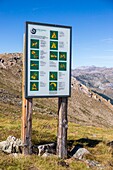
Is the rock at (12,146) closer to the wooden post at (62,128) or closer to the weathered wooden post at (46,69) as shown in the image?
the weathered wooden post at (46,69)

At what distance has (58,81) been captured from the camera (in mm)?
11625

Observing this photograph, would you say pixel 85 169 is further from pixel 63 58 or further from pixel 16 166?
pixel 63 58

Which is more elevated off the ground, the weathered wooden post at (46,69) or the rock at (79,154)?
the weathered wooden post at (46,69)

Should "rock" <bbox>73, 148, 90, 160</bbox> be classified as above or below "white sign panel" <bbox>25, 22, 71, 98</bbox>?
below

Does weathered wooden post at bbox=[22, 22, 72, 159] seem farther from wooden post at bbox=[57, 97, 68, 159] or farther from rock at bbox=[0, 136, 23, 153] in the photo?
rock at bbox=[0, 136, 23, 153]

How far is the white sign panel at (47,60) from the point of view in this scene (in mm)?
10914

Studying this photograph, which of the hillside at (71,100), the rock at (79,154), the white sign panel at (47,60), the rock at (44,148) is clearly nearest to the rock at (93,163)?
the rock at (79,154)

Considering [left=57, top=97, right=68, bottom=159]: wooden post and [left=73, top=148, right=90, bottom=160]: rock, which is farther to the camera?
[left=73, top=148, right=90, bottom=160]: rock

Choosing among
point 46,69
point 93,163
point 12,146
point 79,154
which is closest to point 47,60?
point 46,69

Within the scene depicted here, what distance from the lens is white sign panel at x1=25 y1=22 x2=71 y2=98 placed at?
35.8 ft

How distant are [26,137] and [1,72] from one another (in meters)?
82.1

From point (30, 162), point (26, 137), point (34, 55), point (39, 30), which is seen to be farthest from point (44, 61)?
point (30, 162)

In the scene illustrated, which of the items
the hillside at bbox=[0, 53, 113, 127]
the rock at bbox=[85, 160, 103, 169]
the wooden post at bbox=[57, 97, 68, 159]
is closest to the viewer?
the rock at bbox=[85, 160, 103, 169]

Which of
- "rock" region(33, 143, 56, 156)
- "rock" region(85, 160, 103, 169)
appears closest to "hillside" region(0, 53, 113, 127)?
"rock" region(33, 143, 56, 156)
